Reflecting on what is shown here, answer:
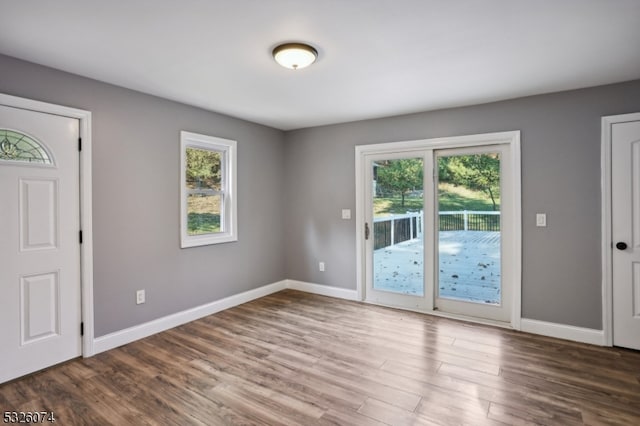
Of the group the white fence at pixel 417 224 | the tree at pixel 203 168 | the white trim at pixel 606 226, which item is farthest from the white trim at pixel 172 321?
the white trim at pixel 606 226

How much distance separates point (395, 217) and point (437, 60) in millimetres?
2136

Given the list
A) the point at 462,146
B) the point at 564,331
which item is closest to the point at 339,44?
the point at 462,146

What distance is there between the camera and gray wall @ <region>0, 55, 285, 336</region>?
292 cm

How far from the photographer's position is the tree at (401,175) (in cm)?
414

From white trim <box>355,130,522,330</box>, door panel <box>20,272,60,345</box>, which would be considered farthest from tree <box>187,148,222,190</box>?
white trim <box>355,130,522,330</box>

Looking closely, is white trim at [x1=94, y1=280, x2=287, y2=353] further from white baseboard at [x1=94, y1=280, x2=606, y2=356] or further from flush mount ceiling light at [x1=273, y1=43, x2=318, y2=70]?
flush mount ceiling light at [x1=273, y1=43, x2=318, y2=70]

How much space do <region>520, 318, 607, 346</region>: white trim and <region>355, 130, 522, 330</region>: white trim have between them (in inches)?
3.9

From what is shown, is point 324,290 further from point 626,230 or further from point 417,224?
point 626,230

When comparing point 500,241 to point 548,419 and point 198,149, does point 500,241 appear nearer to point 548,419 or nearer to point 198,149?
point 548,419

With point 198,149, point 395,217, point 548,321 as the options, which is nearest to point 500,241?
point 548,321

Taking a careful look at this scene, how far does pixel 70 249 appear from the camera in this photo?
2828mm

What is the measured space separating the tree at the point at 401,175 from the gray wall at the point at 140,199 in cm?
186

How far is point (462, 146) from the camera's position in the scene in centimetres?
383

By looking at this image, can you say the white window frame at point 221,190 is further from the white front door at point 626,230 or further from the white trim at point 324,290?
the white front door at point 626,230
